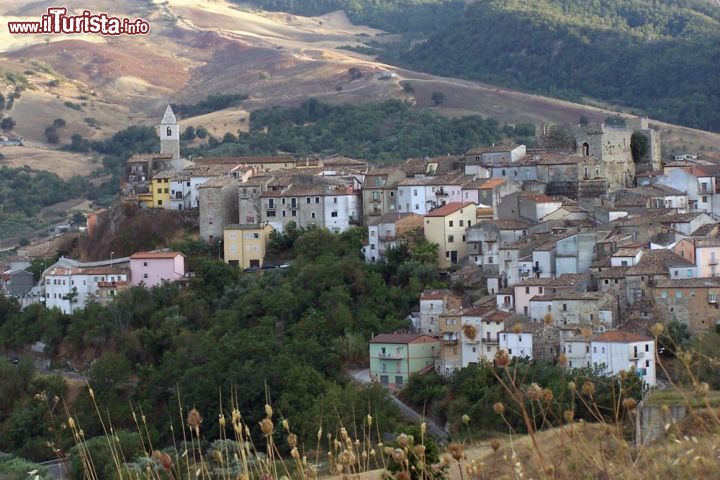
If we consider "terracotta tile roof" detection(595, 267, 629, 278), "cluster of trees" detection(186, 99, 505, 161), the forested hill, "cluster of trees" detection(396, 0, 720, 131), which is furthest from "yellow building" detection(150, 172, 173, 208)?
"cluster of trees" detection(396, 0, 720, 131)

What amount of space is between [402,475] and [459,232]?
3679 centimetres

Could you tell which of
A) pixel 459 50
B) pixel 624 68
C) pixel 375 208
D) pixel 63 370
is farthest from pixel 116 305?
pixel 459 50

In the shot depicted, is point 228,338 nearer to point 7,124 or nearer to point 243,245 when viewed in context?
point 243,245

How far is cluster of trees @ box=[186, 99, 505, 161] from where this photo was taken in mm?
84875

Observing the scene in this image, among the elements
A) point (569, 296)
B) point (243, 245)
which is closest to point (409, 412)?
point (569, 296)

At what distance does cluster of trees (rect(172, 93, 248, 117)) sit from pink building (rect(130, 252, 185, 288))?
66.9 meters

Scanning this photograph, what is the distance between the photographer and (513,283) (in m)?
41.7

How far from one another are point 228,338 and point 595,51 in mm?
83345

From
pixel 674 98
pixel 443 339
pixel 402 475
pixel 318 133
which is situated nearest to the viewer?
pixel 402 475

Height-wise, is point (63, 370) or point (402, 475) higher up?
point (402, 475)

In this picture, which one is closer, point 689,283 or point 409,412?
point 409,412

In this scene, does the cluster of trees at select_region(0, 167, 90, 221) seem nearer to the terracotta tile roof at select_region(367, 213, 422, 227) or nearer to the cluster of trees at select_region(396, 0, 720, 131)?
the cluster of trees at select_region(396, 0, 720, 131)

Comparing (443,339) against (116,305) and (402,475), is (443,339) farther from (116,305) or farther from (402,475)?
(402,475)

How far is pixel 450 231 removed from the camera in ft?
151
